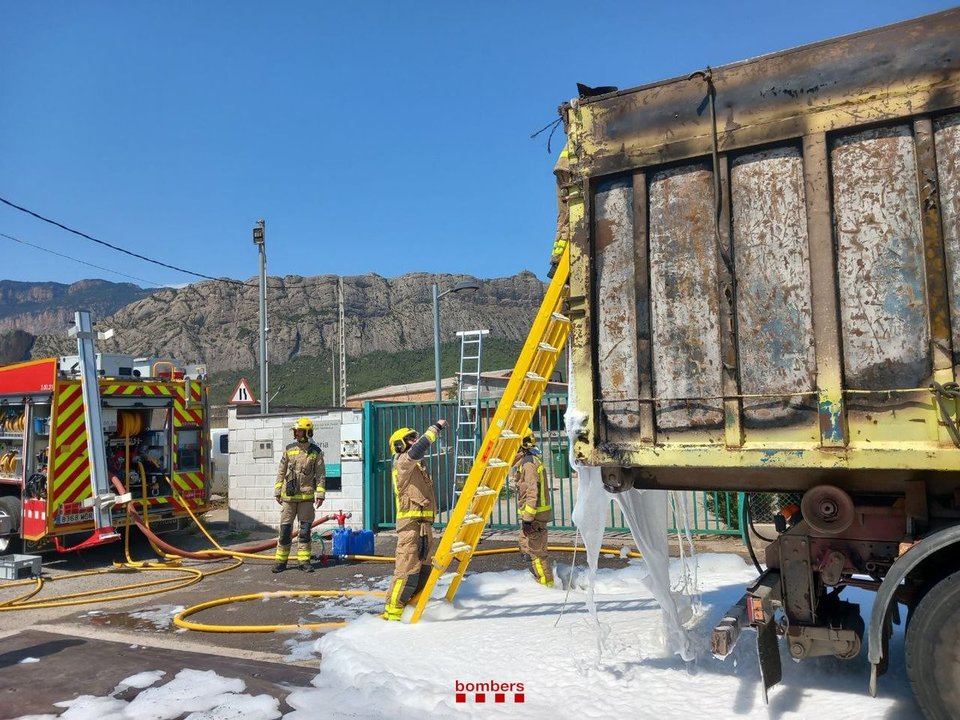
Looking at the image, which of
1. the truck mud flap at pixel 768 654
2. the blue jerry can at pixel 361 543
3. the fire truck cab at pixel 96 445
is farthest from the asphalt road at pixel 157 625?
the truck mud flap at pixel 768 654

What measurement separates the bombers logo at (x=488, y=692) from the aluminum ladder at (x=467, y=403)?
5.47 metres

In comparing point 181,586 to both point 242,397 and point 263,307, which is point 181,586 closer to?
point 242,397

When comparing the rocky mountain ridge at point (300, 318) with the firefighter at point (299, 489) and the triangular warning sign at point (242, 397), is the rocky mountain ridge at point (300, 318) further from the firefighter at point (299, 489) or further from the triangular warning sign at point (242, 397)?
the firefighter at point (299, 489)

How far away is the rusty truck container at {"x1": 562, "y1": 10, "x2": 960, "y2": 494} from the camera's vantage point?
305cm

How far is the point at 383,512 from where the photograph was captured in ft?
36.7

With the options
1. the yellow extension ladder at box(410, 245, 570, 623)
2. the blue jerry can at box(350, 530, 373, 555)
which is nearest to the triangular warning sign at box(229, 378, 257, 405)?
the blue jerry can at box(350, 530, 373, 555)

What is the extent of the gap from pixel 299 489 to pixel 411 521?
3156mm

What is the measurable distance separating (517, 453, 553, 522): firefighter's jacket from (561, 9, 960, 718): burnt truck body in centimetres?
350

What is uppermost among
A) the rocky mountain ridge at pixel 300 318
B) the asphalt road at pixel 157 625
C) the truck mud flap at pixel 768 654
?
the rocky mountain ridge at pixel 300 318

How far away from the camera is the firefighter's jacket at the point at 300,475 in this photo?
8828 millimetres

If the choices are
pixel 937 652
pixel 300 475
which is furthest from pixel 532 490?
pixel 937 652

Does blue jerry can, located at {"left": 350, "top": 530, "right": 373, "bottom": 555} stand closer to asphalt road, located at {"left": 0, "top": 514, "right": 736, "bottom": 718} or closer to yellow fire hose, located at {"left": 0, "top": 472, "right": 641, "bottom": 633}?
yellow fire hose, located at {"left": 0, "top": 472, "right": 641, "bottom": 633}

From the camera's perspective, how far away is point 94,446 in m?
7.84

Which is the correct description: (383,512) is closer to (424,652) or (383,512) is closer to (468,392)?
(468,392)
